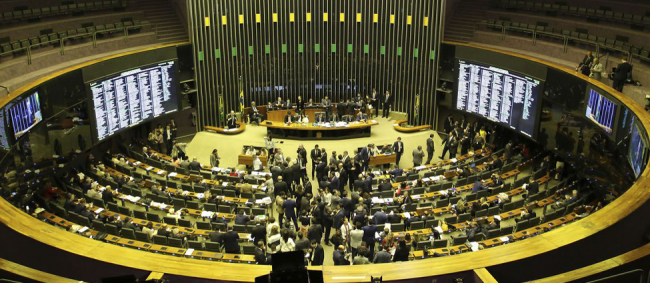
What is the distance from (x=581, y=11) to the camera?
20969mm

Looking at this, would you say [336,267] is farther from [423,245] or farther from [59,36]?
[59,36]

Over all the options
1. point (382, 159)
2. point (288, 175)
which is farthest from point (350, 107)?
point (288, 175)

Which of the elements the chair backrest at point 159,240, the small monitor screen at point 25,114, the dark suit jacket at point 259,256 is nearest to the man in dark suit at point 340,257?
the dark suit jacket at point 259,256

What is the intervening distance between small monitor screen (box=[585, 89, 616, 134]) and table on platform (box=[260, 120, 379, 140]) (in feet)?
28.3

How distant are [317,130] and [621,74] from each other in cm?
1106

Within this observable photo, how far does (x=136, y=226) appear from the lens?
557 inches

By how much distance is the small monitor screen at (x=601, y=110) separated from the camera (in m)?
Result: 14.4

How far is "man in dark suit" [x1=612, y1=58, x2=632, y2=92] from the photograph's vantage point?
48.2 ft

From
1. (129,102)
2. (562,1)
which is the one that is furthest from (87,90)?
(562,1)

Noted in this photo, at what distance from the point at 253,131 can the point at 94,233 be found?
10696mm

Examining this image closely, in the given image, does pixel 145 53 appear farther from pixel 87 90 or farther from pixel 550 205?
pixel 550 205

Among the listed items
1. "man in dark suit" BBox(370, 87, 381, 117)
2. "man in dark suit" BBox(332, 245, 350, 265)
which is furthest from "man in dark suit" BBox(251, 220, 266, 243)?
"man in dark suit" BBox(370, 87, 381, 117)

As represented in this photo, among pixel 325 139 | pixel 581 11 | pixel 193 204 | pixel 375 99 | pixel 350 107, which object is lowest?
pixel 325 139

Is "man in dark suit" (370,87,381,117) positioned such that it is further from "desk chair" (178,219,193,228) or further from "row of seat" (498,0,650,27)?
"desk chair" (178,219,193,228)
